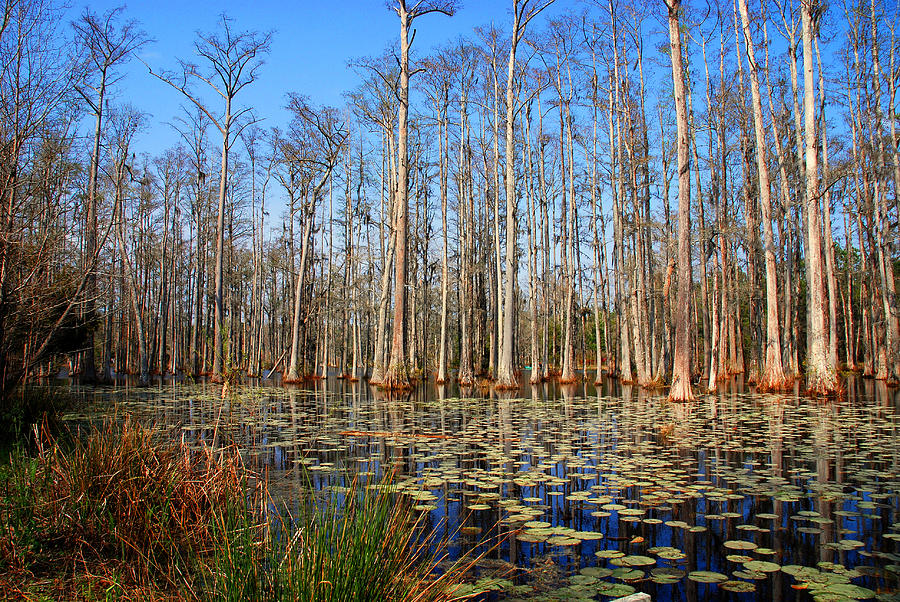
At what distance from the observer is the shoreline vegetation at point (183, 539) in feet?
5.29

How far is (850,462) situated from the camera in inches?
196

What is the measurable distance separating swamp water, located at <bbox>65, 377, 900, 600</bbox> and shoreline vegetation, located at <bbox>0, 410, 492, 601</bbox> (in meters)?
0.33

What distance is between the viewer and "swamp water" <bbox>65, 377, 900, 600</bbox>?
8.16ft

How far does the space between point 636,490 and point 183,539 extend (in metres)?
3.15

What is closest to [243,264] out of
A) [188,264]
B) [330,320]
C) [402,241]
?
[188,264]

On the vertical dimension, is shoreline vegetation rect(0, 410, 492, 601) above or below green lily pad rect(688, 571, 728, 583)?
above

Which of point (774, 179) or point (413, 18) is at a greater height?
point (413, 18)

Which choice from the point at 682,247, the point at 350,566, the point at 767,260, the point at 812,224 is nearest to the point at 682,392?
the point at 682,247

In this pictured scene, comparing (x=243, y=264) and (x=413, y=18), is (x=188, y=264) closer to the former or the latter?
(x=243, y=264)

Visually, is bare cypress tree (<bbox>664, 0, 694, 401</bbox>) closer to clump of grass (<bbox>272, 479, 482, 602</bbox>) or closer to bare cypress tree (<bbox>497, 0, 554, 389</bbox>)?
bare cypress tree (<bbox>497, 0, 554, 389</bbox>)

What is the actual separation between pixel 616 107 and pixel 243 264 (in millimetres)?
28501

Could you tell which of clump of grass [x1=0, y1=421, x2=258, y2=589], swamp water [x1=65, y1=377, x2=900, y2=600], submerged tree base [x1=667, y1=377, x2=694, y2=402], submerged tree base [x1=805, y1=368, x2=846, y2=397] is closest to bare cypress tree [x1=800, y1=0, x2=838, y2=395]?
submerged tree base [x1=805, y1=368, x2=846, y2=397]

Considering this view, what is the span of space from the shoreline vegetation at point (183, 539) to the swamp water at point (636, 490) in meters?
0.33

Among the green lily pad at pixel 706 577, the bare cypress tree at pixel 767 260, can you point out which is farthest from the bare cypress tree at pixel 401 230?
the green lily pad at pixel 706 577
